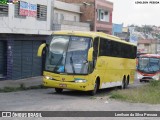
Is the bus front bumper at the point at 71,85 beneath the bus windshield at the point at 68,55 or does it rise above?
beneath

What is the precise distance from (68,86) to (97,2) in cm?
3154

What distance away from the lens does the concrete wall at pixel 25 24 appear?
95.0ft

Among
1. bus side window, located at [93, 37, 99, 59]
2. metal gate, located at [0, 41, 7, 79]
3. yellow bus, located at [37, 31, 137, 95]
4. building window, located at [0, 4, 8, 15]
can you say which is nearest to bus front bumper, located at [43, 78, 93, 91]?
yellow bus, located at [37, 31, 137, 95]

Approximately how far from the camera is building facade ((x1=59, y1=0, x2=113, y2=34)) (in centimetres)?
4991

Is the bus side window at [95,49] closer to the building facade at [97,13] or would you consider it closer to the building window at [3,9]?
the building window at [3,9]

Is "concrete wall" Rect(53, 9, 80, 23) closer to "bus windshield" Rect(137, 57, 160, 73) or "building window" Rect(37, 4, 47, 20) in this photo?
"building window" Rect(37, 4, 47, 20)

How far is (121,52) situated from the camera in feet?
93.8

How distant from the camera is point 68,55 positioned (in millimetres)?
21375

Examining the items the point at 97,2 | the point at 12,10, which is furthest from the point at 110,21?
the point at 12,10

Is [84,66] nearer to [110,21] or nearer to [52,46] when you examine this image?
[52,46]

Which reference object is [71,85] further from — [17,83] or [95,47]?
[17,83]

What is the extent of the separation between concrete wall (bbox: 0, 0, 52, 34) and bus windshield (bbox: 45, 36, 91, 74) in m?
→ 7.73

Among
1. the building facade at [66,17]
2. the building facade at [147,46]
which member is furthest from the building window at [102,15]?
the building facade at [147,46]

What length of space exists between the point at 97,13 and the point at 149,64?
1266 cm
